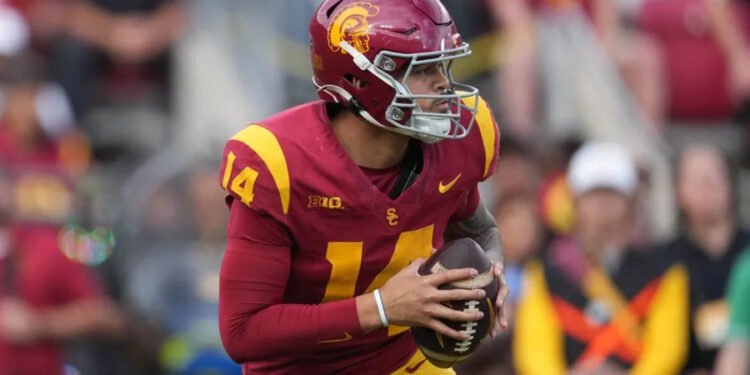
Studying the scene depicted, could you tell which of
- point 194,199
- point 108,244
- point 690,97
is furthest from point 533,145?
point 108,244

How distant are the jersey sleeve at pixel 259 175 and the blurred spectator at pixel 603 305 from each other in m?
2.55

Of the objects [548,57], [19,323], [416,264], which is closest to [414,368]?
[416,264]

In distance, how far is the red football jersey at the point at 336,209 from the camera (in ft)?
14.3

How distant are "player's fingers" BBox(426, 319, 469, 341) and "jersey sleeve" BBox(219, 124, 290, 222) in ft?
1.77

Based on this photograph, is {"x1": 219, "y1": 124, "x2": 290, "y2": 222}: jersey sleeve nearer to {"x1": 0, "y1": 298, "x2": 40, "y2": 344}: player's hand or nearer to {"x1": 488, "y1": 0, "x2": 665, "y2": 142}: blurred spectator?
{"x1": 0, "y1": 298, "x2": 40, "y2": 344}: player's hand

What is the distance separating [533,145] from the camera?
8.86 metres

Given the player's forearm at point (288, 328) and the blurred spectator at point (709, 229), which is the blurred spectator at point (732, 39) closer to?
the blurred spectator at point (709, 229)

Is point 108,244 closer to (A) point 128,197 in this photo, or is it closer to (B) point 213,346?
(A) point 128,197

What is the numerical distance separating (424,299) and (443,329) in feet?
0.36

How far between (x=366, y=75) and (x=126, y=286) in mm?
4689

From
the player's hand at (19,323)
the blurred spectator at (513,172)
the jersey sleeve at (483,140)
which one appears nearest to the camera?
the jersey sleeve at (483,140)

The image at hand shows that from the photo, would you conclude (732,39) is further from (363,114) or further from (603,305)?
(363,114)

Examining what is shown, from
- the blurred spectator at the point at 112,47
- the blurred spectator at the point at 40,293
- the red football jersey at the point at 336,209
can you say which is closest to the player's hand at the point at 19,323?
the blurred spectator at the point at 40,293

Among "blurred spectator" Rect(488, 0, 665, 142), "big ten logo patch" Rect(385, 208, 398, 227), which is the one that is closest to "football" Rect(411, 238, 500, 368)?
"big ten logo patch" Rect(385, 208, 398, 227)
